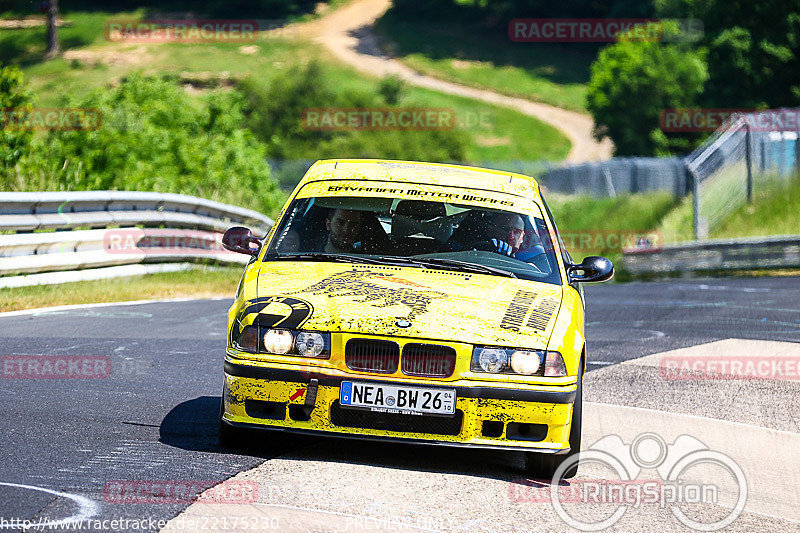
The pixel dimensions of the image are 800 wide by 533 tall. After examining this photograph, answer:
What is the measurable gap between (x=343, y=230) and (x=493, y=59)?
105 metres

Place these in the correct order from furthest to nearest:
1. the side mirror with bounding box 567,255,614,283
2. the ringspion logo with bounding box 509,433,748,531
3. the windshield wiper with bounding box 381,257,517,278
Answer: the side mirror with bounding box 567,255,614,283 → the windshield wiper with bounding box 381,257,517,278 → the ringspion logo with bounding box 509,433,748,531

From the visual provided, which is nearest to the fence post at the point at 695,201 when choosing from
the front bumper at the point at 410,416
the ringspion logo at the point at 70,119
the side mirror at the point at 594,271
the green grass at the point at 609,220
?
the green grass at the point at 609,220

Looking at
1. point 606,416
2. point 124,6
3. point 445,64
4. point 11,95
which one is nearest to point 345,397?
point 606,416

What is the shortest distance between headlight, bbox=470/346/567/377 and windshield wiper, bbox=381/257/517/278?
3.38 feet

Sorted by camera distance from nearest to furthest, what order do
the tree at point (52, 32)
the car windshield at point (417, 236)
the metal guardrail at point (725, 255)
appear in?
1. the car windshield at point (417, 236)
2. the metal guardrail at point (725, 255)
3. the tree at point (52, 32)

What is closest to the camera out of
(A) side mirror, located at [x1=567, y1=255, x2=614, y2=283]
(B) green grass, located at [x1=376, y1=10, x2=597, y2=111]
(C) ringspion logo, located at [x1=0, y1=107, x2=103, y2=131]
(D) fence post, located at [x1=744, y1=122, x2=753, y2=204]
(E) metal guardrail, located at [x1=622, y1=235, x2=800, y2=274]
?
(A) side mirror, located at [x1=567, y1=255, x2=614, y2=283]

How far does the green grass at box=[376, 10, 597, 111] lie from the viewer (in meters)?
103

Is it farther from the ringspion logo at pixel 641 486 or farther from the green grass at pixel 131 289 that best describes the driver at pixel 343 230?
the green grass at pixel 131 289

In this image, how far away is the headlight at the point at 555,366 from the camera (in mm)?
6281

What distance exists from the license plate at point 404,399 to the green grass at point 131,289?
24.0 ft

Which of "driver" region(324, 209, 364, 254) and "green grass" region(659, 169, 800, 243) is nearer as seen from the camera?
"driver" region(324, 209, 364, 254)

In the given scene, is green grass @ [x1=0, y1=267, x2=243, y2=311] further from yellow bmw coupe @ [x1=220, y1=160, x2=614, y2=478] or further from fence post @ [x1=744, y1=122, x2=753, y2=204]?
fence post @ [x1=744, y1=122, x2=753, y2=204]

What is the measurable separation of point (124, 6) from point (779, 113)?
102 meters

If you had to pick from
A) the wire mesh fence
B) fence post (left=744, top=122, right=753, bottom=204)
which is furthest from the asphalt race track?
fence post (left=744, top=122, right=753, bottom=204)
